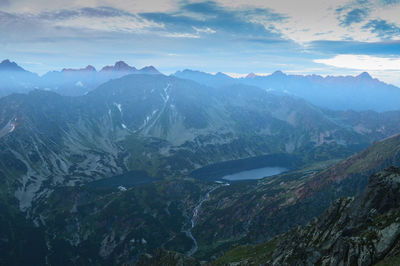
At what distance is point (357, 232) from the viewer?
58.5 m

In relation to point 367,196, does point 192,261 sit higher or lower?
lower

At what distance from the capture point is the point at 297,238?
8188cm

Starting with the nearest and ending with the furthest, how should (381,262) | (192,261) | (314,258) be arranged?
1. (381,262)
2. (314,258)
3. (192,261)

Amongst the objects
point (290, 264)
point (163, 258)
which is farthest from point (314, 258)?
point (163, 258)

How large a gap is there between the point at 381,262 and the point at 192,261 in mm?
106456

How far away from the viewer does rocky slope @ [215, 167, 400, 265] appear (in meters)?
45.2

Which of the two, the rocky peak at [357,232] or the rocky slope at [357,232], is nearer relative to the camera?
the rocky slope at [357,232]

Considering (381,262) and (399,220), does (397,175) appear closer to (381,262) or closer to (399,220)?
(399,220)

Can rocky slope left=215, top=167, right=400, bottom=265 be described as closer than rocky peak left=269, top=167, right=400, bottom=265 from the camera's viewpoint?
Yes

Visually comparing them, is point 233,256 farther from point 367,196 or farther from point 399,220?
point 399,220

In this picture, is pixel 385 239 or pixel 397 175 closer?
pixel 385 239

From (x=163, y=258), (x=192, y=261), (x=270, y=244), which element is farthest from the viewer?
(x=163, y=258)

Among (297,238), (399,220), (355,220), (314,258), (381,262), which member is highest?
(399,220)

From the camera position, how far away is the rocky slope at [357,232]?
45.2m
